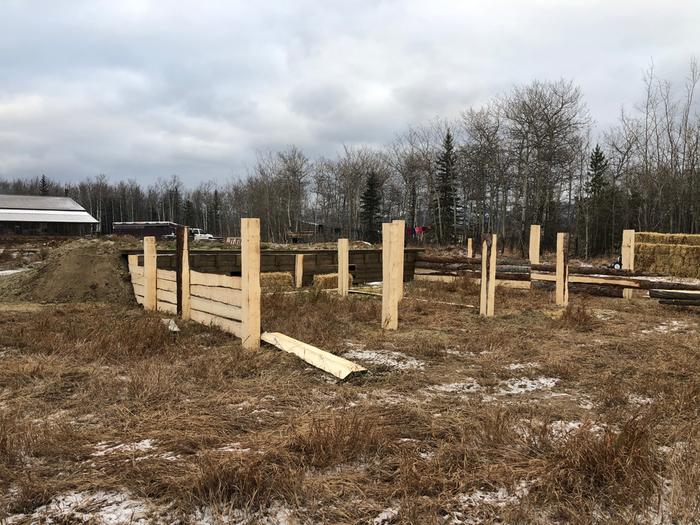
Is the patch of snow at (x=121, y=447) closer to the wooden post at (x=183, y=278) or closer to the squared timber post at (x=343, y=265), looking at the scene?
the wooden post at (x=183, y=278)

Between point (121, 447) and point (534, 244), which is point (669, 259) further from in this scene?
point (121, 447)

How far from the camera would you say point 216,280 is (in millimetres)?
6918

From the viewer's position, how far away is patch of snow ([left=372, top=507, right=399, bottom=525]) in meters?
2.31

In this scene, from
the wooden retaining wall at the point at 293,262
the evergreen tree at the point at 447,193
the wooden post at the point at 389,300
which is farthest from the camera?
the evergreen tree at the point at 447,193

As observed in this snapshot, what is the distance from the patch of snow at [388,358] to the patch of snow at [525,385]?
1.01 meters

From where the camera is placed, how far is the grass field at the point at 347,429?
2.43 m

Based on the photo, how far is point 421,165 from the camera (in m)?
45.1

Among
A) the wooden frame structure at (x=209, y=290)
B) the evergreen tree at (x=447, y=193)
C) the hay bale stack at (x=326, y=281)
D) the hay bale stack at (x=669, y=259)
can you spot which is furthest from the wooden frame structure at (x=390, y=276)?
the evergreen tree at (x=447, y=193)

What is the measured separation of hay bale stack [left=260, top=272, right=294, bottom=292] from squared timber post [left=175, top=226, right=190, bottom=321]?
4372mm

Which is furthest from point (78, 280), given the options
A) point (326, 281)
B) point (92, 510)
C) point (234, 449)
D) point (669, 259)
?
point (669, 259)

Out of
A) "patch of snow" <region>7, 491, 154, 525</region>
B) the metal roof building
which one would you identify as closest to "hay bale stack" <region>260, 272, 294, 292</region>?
"patch of snow" <region>7, 491, 154, 525</region>

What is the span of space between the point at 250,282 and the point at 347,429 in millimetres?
3105

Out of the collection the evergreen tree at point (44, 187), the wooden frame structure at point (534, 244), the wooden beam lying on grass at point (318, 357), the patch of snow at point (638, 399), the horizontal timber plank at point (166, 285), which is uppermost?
the evergreen tree at point (44, 187)

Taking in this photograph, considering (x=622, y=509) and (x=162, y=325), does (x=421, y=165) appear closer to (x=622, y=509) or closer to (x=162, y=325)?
(x=162, y=325)
